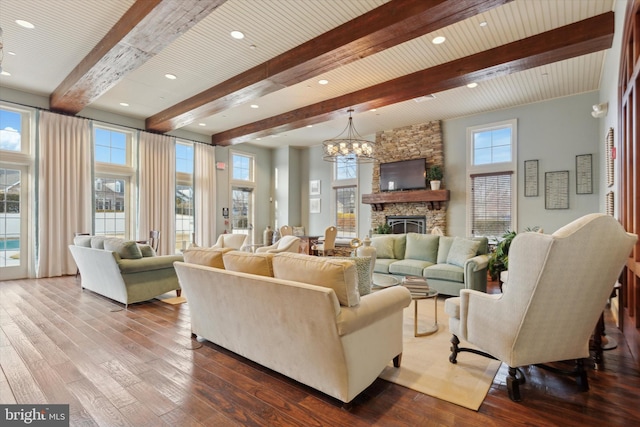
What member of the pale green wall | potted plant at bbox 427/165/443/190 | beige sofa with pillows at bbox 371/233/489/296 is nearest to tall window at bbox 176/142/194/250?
beige sofa with pillows at bbox 371/233/489/296

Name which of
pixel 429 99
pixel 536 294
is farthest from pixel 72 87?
pixel 536 294

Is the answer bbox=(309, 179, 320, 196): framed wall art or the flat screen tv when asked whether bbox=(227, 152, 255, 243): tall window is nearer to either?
bbox=(309, 179, 320, 196): framed wall art

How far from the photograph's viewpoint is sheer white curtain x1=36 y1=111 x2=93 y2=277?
603 cm

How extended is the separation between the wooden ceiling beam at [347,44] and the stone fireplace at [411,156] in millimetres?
4287

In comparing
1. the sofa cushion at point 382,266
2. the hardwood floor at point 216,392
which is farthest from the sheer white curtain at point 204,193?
the hardwood floor at point 216,392

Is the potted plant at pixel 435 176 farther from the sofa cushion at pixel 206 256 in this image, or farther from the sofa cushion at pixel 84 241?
the sofa cushion at pixel 84 241

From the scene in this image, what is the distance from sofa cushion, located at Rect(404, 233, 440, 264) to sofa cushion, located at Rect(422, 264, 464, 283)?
1.31 feet

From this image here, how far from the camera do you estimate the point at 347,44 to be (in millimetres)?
3771

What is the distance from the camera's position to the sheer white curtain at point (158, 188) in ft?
24.4

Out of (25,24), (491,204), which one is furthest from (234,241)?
(491,204)

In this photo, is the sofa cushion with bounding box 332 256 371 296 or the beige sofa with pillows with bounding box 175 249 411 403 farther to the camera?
the sofa cushion with bounding box 332 256 371 296

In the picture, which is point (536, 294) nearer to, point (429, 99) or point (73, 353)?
point (73, 353)

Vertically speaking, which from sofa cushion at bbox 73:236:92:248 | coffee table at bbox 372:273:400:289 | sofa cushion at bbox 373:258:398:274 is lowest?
sofa cushion at bbox 373:258:398:274

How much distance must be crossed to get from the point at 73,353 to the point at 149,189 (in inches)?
215
